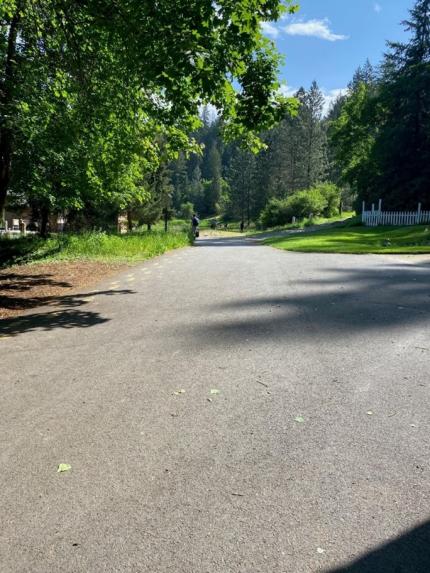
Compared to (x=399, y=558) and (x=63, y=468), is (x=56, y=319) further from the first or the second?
(x=399, y=558)

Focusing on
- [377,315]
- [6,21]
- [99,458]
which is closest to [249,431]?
[99,458]

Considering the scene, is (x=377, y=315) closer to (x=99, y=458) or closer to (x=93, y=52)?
(x=99, y=458)

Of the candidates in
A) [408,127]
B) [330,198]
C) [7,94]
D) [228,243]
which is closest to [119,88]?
[7,94]

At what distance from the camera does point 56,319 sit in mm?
6832

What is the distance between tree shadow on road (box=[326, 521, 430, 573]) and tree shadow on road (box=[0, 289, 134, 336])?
4970mm

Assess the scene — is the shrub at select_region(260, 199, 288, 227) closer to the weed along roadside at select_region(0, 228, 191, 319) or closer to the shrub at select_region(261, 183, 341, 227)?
the shrub at select_region(261, 183, 341, 227)

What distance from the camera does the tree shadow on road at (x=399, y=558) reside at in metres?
1.91

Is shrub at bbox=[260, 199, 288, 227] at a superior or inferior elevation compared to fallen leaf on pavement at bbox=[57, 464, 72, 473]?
superior

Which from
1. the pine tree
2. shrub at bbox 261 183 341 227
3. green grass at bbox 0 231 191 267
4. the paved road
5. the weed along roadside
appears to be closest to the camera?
the paved road

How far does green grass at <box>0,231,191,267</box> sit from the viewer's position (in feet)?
52.1

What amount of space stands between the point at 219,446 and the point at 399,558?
124 cm

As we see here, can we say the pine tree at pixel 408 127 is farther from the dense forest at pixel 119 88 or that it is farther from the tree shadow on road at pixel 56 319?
the tree shadow on road at pixel 56 319

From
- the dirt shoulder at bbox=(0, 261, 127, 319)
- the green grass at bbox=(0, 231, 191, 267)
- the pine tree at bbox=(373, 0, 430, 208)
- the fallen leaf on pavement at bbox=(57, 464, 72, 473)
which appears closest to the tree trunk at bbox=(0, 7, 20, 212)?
the dirt shoulder at bbox=(0, 261, 127, 319)

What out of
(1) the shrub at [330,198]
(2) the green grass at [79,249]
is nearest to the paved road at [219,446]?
(2) the green grass at [79,249]
